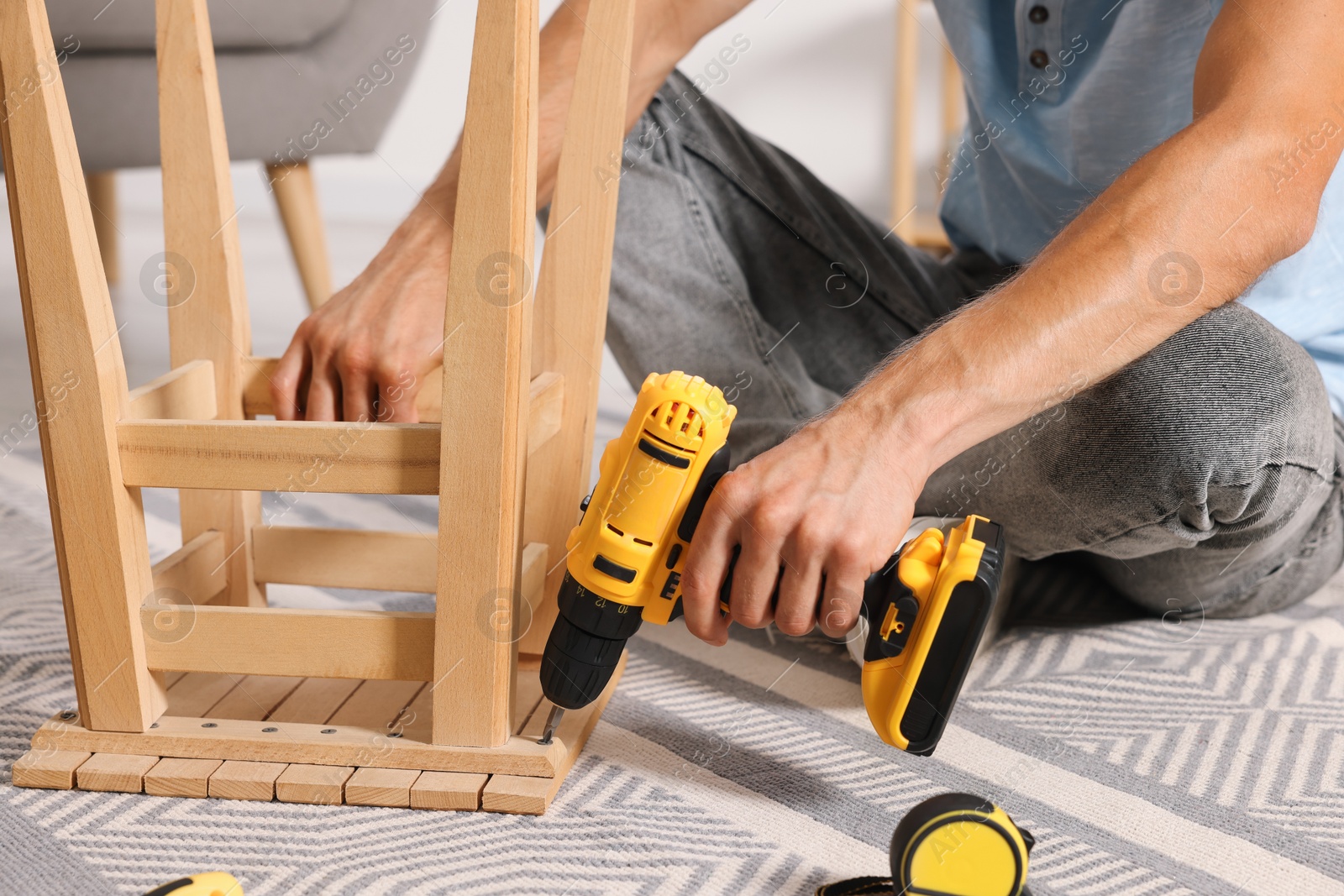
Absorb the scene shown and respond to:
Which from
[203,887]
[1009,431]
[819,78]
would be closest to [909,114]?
[819,78]

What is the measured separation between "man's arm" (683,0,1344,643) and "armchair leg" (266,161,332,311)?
1.23 metres

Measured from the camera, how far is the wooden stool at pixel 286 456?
54 centimetres

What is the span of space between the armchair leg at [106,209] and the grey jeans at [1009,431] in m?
1.15

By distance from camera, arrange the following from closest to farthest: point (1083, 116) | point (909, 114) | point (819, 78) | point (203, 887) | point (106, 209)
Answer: point (203, 887) < point (1083, 116) < point (106, 209) < point (909, 114) < point (819, 78)

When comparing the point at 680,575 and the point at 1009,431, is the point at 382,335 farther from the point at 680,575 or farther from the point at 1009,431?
the point at 1009,431

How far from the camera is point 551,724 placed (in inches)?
24.6

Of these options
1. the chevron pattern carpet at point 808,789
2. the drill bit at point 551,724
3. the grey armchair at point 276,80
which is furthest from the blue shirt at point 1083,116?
the grey armchair at point 276,80

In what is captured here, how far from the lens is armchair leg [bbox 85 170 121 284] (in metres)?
1.76

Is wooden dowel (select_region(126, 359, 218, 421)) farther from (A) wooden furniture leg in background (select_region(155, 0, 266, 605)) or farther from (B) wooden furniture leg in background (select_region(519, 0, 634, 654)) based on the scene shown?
(B) wooden furniture leg in background (select_region(519, 0, 634, 654))

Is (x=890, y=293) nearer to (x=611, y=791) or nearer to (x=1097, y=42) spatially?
(x=1097, y=42)

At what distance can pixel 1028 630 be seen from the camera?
2.90ft

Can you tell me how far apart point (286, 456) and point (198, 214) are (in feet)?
0.76

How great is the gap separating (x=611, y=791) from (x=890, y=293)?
23.0 inches

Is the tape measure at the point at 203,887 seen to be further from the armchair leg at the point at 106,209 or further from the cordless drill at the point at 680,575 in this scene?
the armchair leg at the point at 106,209
